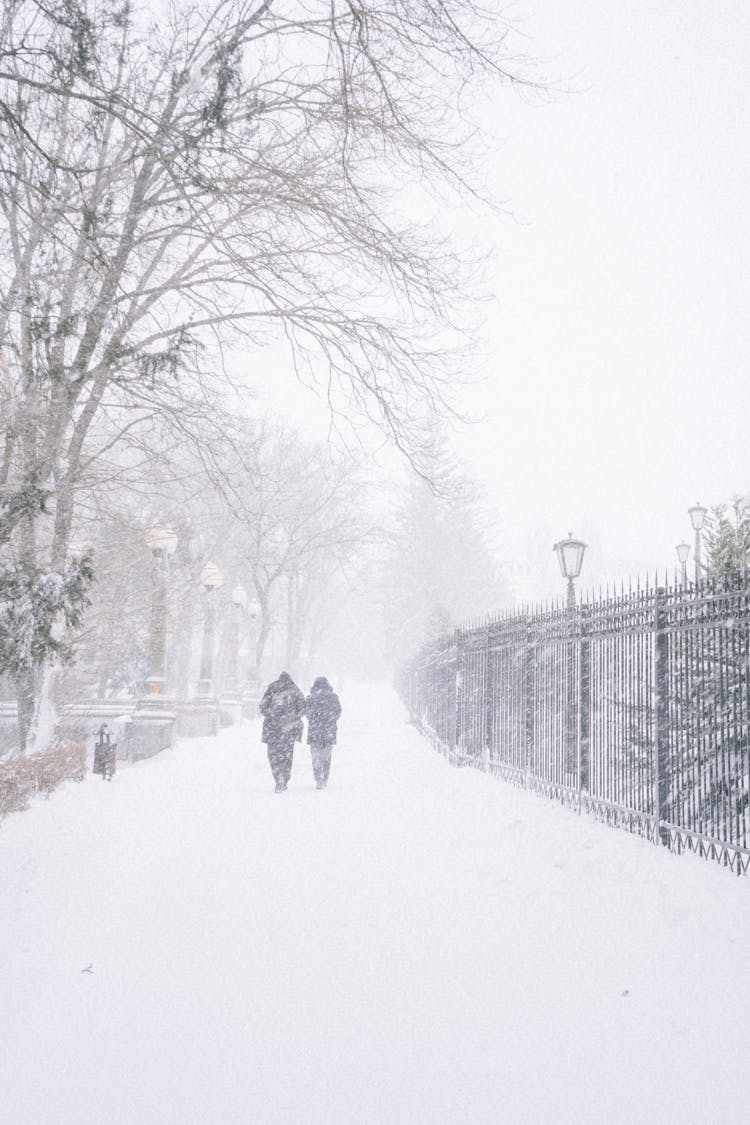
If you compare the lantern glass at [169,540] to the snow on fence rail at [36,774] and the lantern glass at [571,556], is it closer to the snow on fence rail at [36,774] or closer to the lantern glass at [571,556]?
the snow on fence rail at [36,774]

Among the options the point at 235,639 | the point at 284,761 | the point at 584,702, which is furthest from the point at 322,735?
the point at 235,639

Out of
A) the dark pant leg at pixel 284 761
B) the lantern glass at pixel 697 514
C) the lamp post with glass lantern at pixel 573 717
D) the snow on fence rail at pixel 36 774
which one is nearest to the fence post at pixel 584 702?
the lamp post with glass lantern at pixel 573 717

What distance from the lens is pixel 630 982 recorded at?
12.9 feet

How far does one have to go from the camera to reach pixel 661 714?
6.18 m

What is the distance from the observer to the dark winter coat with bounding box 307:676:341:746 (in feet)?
37.6

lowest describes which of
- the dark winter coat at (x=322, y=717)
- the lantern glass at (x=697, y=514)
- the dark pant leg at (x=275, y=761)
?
the dark pant leg at (x=275, y=761)

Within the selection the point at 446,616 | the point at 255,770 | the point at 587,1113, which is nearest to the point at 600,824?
the point at 587,1113

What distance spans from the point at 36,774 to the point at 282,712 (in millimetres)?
3849

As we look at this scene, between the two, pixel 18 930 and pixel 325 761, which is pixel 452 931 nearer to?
pixel 18 930

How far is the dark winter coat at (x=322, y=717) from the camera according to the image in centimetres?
1145

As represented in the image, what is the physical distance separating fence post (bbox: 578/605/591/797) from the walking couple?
15.3 feet

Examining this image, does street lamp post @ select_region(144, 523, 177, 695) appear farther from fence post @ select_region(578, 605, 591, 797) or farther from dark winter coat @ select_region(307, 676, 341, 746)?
fence post @ select_region(578, 605, 591, 797)

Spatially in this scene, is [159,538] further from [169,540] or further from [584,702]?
[584,702]

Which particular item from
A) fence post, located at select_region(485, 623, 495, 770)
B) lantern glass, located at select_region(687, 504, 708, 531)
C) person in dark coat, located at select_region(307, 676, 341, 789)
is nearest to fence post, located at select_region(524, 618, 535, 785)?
fence post, located at select_region(485, 623, 495, 770)
